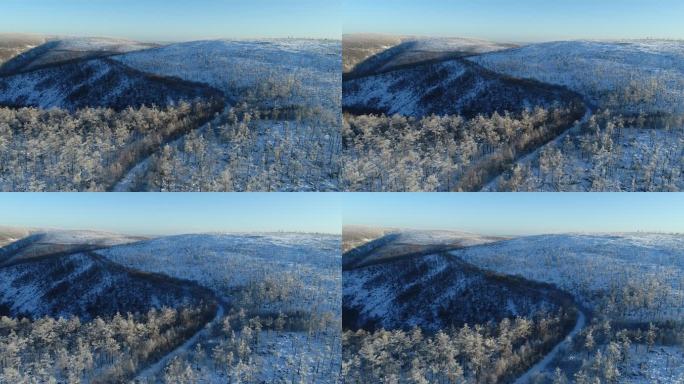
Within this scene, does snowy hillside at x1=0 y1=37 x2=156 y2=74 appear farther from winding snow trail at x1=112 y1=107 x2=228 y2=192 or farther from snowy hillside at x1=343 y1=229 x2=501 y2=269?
snowy hillside at x1=343 y1=229 x2=501 y2=269

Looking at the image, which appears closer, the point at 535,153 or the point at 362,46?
the point at 535,153

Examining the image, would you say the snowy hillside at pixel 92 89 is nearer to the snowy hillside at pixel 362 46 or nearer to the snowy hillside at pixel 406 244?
the snowy hillside at pixel 362 46

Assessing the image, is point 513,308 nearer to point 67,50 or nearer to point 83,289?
point 83,289

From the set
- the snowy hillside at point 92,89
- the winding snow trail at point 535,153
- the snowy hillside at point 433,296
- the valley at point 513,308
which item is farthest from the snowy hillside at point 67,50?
the winding snow trail at point 535,153

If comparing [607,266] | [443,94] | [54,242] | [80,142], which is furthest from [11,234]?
[607,266]

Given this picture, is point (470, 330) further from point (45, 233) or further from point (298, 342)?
point (45, 233)

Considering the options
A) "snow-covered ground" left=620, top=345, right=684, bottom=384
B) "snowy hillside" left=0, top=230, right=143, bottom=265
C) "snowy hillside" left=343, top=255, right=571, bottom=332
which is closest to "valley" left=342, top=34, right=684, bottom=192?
"snowy hillside" left=343, top=255, right=571, bottom=332
